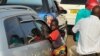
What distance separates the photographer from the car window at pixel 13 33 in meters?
6.12

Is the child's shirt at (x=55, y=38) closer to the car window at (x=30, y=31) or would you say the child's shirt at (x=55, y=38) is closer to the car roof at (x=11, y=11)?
the car window at (x=30, y=31)

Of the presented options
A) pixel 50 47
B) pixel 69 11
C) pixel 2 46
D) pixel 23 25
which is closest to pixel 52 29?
pixel 50 47

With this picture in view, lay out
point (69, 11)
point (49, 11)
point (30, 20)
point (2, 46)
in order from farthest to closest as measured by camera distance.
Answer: point (69, 11)
point (49, 11)
point (30, 20)
point (2, 46)

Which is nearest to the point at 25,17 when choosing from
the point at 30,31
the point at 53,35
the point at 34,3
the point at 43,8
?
the point at 30,31

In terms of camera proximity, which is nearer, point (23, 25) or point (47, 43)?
point (23, 25)

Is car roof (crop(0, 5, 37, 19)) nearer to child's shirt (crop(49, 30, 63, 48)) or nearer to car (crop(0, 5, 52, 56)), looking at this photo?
car (crop(0, 5, 52, 56))

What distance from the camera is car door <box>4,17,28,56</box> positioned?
19.7 feet

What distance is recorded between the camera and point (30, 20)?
7234mm

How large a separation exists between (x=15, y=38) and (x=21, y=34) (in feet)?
0.64

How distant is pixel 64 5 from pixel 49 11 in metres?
5.46

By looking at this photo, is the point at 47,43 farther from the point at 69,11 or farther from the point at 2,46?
the point at 69,11

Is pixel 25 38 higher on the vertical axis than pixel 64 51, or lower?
higher

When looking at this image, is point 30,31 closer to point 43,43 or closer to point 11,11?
point 43,43

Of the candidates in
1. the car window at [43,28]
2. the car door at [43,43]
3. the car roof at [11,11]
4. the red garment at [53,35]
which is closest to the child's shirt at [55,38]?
the red garment at [53,35]
